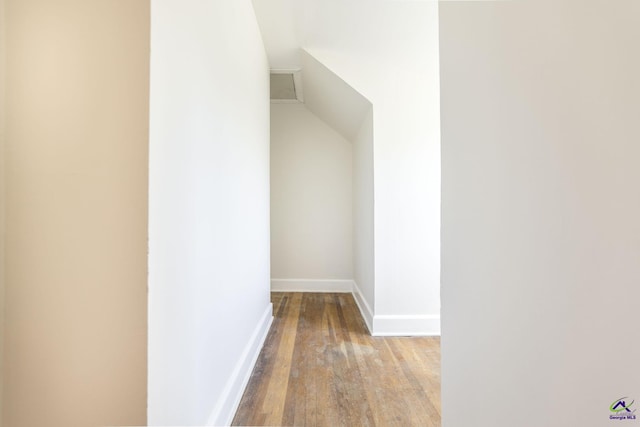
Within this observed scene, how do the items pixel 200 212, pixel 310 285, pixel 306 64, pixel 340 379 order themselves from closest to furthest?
pixel 200 212 → pixel 340 379 → pixel 306 64 → pixel 310 285

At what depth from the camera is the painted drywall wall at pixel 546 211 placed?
442mm

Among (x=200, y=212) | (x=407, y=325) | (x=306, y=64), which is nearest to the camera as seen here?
(x=200, y=212)

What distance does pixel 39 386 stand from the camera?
2.33 ft

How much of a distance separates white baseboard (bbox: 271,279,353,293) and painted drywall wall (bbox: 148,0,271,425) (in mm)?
1983

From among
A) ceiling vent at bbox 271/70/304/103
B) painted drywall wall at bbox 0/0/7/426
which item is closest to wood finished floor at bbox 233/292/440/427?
painted drywall wall at bbox 0/0/7/426

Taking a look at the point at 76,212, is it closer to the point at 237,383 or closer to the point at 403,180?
the point at 237,383

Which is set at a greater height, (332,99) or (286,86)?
(286,86)

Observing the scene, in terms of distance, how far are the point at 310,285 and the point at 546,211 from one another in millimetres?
3587

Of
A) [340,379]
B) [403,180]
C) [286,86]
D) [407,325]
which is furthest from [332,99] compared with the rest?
[340,379]

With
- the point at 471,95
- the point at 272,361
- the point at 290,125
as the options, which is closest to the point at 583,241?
the point at 471,95

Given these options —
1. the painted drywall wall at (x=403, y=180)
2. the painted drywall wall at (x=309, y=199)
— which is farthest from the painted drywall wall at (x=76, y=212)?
the painted drywall wall at (x=309, y=199)

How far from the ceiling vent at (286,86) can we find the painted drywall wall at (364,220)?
0.86 meters

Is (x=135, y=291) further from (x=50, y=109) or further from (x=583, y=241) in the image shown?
(x=583, y=241)

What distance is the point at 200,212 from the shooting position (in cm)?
107
